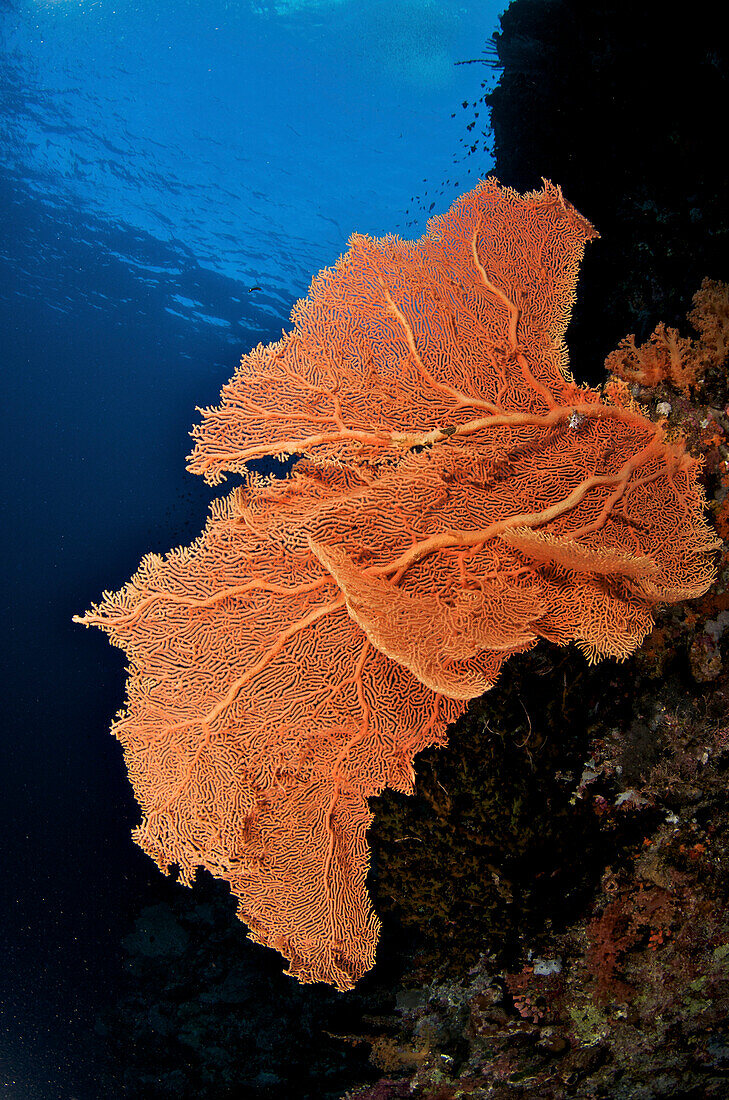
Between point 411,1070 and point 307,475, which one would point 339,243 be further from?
point 411,1070

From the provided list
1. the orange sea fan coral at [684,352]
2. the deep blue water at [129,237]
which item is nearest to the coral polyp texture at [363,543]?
the orange sea fan coral at [684,352]

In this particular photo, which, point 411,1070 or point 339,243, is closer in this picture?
point 411,1070

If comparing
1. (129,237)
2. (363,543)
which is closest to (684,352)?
(363,543)

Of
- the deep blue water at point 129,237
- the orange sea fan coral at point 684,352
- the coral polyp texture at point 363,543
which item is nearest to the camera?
the coral polyp texture at point 363,543

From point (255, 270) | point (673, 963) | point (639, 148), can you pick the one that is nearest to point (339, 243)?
point (255, 270)

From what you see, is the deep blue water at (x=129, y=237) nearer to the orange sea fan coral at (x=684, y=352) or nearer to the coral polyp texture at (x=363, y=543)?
the coral polyp texture at (x=363, y=543)
